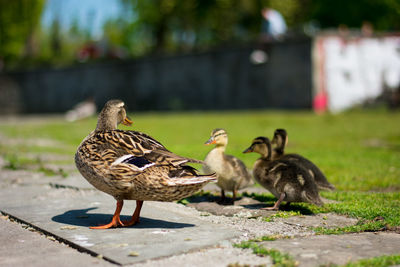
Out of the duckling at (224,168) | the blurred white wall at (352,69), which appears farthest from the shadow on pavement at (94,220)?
the blurred white wall at (352,69)

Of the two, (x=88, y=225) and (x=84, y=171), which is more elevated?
(x=84, y=171)

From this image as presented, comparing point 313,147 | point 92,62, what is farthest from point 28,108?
point 313,147

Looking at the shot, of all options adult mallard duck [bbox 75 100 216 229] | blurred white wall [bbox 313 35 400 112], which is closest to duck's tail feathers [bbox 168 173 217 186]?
adult mallard duck [bbox 75 100 216 229]

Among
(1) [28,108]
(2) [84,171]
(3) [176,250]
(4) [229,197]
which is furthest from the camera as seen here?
(1) [28,108]

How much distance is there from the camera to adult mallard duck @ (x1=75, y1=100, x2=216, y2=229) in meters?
4.67

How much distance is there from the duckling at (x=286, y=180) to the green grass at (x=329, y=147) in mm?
185

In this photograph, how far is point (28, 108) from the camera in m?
43.3

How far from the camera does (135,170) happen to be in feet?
15.3

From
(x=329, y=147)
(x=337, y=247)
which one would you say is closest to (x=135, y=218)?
(x=337, y=247)

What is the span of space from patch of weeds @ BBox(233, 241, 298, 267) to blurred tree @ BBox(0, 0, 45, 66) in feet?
165

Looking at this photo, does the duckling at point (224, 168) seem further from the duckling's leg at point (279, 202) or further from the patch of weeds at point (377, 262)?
the patch of weeds at point (377, 262)

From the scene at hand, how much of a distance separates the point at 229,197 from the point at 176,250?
263cm

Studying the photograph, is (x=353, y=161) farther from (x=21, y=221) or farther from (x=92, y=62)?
(x=92, y=62)

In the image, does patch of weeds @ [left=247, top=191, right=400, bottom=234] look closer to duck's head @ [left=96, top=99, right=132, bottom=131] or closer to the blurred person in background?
duck's head @ [left=96, top=99, right=132, bottom=131]
